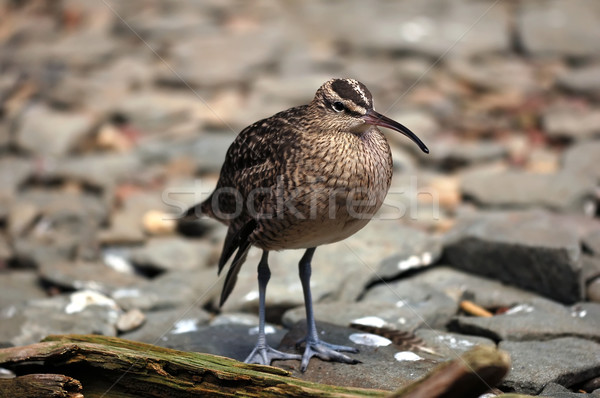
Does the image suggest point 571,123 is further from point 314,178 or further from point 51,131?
point 51,131

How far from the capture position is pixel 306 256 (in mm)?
5371

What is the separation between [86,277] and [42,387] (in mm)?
2699

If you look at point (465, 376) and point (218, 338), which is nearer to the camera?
point (465, 376)

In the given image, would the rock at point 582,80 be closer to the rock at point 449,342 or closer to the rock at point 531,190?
the rock at point 531,190

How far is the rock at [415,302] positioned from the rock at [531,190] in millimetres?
1925

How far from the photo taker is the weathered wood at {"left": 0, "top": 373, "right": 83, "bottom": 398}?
419cm

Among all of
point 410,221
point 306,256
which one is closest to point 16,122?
point 410,221

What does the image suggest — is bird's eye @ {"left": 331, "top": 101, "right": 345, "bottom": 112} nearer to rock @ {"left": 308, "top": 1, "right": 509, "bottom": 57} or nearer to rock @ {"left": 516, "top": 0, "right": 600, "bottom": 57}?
rock @ {"left": 308, "top": 1, "right": 509, "bottom": 57}

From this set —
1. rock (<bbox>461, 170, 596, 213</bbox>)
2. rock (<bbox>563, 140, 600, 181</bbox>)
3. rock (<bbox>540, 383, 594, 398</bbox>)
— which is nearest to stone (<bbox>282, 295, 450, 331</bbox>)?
rock (<bbox>540, 383, 594, 398</bbox>)

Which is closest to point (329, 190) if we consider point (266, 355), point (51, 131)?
point (266, 355)

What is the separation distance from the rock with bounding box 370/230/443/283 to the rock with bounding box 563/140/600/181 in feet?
7.46

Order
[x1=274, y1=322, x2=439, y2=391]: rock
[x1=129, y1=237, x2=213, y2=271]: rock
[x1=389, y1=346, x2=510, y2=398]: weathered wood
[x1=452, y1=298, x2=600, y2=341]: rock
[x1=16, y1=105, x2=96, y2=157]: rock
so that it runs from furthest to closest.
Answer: [x1=16, y1=105, x2=96, y2=157]: rock < [x1=129, y1=237, x2=213, y2=271]: rock < [x1=452, y1=298, x2=600, y2=341]: rock < [x1=274, y1=322, x2=439, y2=391]: rock < [x1=389, y1=346, x2=510, y2=398]: weathered wood

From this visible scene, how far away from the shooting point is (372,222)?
7336 mm

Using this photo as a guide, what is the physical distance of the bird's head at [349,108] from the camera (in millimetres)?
4676
